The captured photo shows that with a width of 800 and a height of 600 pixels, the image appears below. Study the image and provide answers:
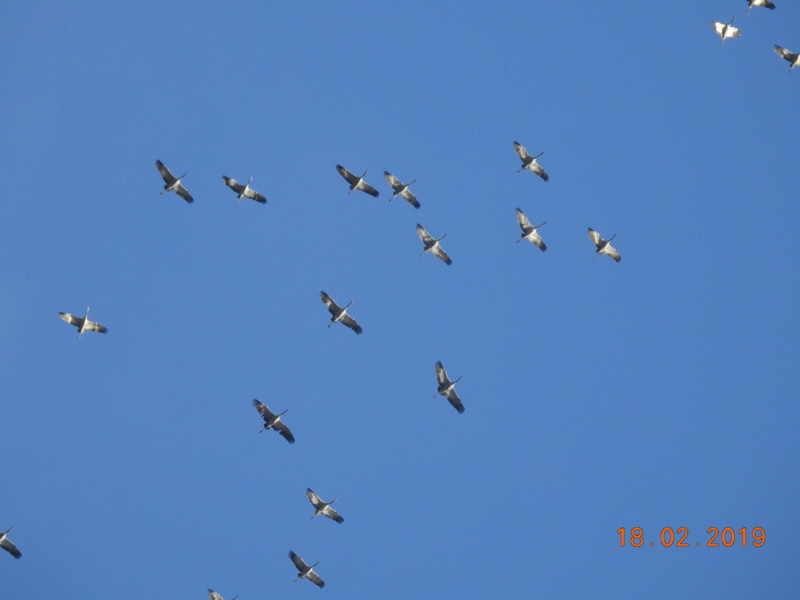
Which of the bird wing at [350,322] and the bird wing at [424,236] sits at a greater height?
the bird wing at [424,236]

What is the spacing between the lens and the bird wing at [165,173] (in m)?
48.7

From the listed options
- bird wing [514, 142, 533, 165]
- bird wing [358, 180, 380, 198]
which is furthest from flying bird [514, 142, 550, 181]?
bird wing [358, 180, 380, 198]

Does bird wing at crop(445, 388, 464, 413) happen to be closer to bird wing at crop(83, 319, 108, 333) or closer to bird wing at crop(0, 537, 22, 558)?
bird wing at crop(83, 319, 108, 333)

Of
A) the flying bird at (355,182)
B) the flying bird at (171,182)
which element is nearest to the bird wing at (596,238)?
the flying bird at (355,182)

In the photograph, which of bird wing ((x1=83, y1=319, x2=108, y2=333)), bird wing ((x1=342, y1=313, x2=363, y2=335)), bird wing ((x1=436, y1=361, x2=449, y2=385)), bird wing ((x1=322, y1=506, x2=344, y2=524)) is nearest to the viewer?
bird wing ((x1=436, y1=361, x2=449, y2=385))

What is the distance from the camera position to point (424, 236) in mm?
48656

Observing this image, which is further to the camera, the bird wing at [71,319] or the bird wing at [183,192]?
the bird wing at [183,192]

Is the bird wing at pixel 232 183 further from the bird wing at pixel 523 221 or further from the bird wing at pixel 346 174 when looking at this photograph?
the bird wing at pixel 523 221

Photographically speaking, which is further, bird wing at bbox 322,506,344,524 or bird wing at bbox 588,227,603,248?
bird wing at bbox 588,227,603,248

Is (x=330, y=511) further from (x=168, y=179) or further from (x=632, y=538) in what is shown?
(x=632, y=538)

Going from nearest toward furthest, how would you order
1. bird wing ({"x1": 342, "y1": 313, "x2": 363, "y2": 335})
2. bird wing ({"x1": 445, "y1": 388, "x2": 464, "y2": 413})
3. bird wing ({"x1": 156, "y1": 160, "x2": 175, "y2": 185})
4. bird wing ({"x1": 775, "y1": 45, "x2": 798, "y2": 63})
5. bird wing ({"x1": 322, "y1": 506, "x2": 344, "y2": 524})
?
bird wing ({"x1": 445, "y1": 388, "x2": 464, "y2": 413}) < bird wing ({"x1": 342, "y1": 313, "x2": 363, "y2": 335}) < bird wing ({"x1": 322, "y1": 506, "x2": 344, "y2": 524}) < bird wing ({"x1": 156, "y1": 160, "x2": 175, "y2": 185}) < bird wing ({"x1": 775, "y1": 45, "x2": 798, "y2": 63})

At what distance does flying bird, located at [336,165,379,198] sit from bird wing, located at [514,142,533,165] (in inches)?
300

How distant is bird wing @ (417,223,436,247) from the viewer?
48356 millimetres

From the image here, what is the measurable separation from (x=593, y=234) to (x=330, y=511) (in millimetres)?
19882
